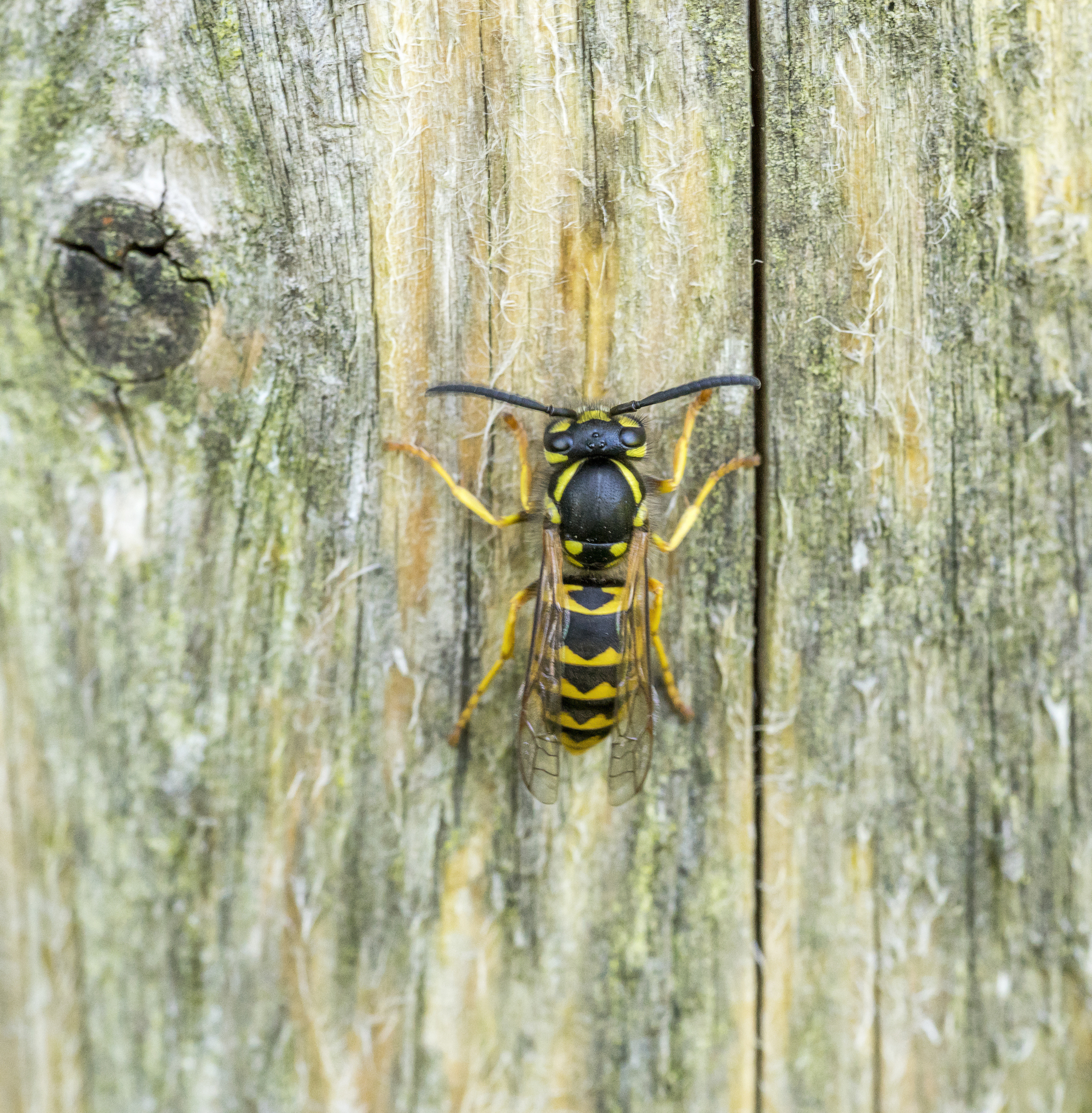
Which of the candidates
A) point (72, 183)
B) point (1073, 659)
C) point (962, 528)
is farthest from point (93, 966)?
point (1073, 659)

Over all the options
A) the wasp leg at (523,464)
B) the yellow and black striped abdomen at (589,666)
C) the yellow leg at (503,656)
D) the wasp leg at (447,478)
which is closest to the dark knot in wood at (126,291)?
the wasp leg at (447,478)

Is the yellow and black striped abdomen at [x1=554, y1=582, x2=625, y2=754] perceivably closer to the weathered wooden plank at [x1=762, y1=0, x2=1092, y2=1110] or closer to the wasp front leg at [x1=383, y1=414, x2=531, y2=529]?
the wasp front leg at [x1=383, y1=414, x2=531, y2=529]

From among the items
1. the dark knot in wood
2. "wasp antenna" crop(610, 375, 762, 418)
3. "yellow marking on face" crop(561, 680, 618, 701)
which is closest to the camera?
the dark knot in wood

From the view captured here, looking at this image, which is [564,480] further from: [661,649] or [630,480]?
[661,649]

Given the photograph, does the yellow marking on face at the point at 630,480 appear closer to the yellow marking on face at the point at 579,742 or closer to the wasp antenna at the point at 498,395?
the wasp antenna at the point at 498,395

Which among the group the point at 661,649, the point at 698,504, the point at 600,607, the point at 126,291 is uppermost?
the point at 126,291

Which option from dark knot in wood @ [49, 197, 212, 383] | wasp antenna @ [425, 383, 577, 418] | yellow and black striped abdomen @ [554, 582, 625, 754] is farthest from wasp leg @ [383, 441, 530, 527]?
dark knot in wood @ [49, 197, 212, 383]

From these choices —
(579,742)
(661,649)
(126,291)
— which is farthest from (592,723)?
(126,291)
